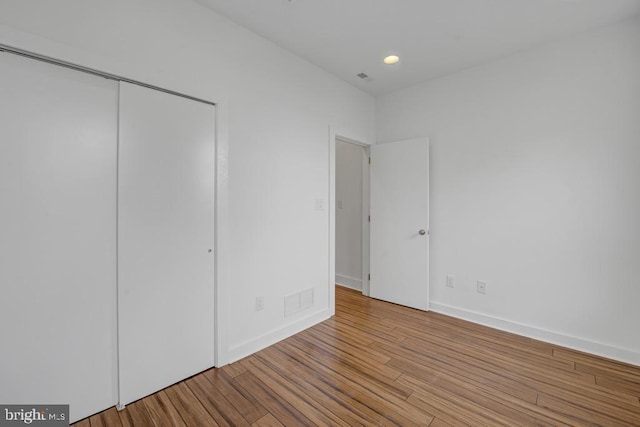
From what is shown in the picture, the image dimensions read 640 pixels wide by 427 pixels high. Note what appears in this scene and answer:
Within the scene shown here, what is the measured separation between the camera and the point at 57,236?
4.84 ft

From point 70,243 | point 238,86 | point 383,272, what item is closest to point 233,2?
point 238,86


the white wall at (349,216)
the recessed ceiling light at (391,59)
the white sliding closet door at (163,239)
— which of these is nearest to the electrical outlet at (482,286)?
the white wall at (349,216)

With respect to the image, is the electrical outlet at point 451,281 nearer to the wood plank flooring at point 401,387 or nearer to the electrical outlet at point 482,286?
the electrical outlet at point 482,286

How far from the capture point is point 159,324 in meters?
1.81

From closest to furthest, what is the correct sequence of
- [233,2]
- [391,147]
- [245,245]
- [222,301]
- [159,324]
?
[159,324] < [233,2] < [222,301] < [245,245] < [391,147]

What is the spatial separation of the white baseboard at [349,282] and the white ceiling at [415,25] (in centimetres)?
289

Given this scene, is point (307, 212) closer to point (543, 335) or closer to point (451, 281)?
point (451, 281)

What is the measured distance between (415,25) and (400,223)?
2.07 m

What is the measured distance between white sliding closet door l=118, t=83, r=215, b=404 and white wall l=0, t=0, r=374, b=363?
0.39 ft

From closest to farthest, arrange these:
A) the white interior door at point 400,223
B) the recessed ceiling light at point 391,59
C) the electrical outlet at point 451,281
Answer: the recessed ceiling light at point 391,59 → the electrical outlet at point 451,281 → the white interior door at point 400,223

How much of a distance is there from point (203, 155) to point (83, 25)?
0.91 metres

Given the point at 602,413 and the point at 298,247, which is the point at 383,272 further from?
the point at 602,413

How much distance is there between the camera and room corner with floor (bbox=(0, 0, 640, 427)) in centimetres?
148

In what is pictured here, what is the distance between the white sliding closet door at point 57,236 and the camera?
4.43 ft
